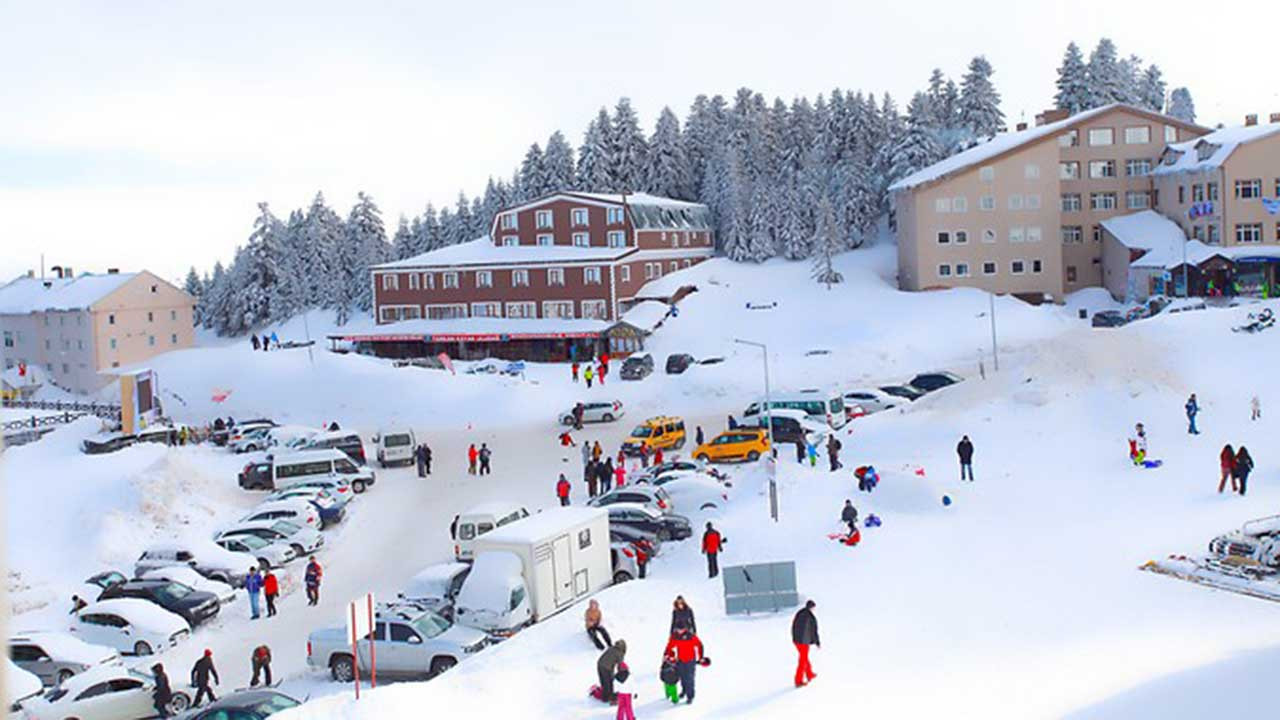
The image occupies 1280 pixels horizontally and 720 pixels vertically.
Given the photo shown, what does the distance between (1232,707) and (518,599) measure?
12.9 m

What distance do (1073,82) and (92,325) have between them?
69.9 m

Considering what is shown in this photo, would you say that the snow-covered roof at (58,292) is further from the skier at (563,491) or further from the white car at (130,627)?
the white car at (130,627)

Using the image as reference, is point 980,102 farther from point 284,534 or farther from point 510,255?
point 284,534

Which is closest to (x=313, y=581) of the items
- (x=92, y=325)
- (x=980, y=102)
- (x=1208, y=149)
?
(x=92, y=325)

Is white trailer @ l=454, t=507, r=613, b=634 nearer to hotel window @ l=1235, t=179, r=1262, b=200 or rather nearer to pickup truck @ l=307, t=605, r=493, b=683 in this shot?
pickup truck @ l=307, t=605, r=493, b=683

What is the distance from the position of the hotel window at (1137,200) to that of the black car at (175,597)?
63597mm

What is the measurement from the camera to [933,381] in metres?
49.9

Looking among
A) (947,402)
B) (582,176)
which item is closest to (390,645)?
(947,402)

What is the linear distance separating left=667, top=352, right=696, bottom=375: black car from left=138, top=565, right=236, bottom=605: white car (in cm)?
3246

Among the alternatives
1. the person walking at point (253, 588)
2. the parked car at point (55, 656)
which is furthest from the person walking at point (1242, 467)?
the parked car at point (55, 656)

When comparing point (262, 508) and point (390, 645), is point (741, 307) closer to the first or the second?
point (262, 508)

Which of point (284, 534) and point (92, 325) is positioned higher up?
point (92, 325)

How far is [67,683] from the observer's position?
20625mm

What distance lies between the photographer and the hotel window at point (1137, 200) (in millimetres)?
75875
